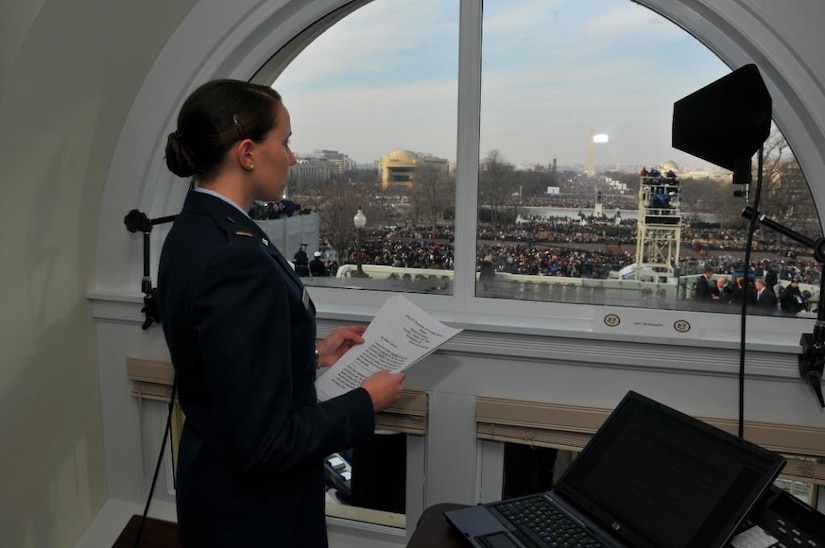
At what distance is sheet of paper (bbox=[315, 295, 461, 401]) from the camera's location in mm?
1285

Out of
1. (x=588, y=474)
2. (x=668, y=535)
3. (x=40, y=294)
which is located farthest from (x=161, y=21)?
(x=668, y=535)

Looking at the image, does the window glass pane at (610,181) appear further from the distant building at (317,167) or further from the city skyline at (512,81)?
the distant building at (317,167)

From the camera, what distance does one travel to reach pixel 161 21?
2.02 metres

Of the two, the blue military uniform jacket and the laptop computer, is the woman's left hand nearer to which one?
the blue military uniform jacket

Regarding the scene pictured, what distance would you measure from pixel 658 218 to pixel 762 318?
0.41m

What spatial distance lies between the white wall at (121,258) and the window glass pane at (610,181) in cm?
11

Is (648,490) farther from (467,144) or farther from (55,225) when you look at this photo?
(55,225)

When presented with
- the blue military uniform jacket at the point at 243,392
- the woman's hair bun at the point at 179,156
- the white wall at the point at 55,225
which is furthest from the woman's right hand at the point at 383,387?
the white wall at the point at 55,225

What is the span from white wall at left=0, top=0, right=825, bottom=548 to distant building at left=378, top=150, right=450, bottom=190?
482mm

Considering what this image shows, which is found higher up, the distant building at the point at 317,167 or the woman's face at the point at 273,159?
the distant building at the point at 317,167

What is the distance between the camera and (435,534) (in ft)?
3.69

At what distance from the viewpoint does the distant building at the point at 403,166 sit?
200 cm

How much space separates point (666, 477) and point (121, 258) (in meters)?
1.86

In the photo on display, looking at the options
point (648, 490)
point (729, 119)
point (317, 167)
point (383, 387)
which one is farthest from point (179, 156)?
point (729, 119)
